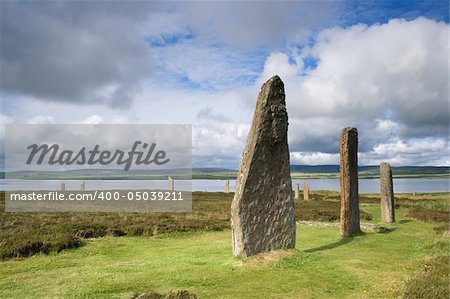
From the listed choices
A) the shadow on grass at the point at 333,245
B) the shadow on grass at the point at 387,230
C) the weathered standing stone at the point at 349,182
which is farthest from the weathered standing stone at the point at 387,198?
the shadow on grass at the point at 333,245

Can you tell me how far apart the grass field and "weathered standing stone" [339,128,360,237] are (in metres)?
0.65

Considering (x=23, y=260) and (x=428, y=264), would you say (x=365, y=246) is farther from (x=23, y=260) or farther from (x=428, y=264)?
(x=23, y=260)

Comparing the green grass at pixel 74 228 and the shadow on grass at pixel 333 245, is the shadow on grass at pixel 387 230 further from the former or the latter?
the green grass at pixel 74 228

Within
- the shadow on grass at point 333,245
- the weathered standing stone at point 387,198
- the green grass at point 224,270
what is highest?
the weathered standing stone at point 387,198

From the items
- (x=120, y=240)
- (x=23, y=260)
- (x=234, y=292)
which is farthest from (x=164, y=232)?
(x=234, y=292)

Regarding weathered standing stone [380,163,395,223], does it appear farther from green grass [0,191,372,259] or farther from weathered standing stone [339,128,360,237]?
weathered standing stone [339,128,360,237]

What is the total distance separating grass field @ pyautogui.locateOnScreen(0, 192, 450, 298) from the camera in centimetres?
887

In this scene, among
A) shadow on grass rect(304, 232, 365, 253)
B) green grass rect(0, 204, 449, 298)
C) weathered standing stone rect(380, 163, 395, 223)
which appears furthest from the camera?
weathered standing stone rect(380, 163, 395, 223)

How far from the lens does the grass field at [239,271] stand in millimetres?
8867

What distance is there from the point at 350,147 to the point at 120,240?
1020cm

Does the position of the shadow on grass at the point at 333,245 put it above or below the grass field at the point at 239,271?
above

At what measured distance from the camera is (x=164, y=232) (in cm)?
1920

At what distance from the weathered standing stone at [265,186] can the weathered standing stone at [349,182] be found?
4.58 metres

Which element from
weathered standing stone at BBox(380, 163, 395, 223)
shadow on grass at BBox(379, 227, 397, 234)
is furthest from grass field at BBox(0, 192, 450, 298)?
weathered standing stone at BBox(380, 163, 395, 223)
